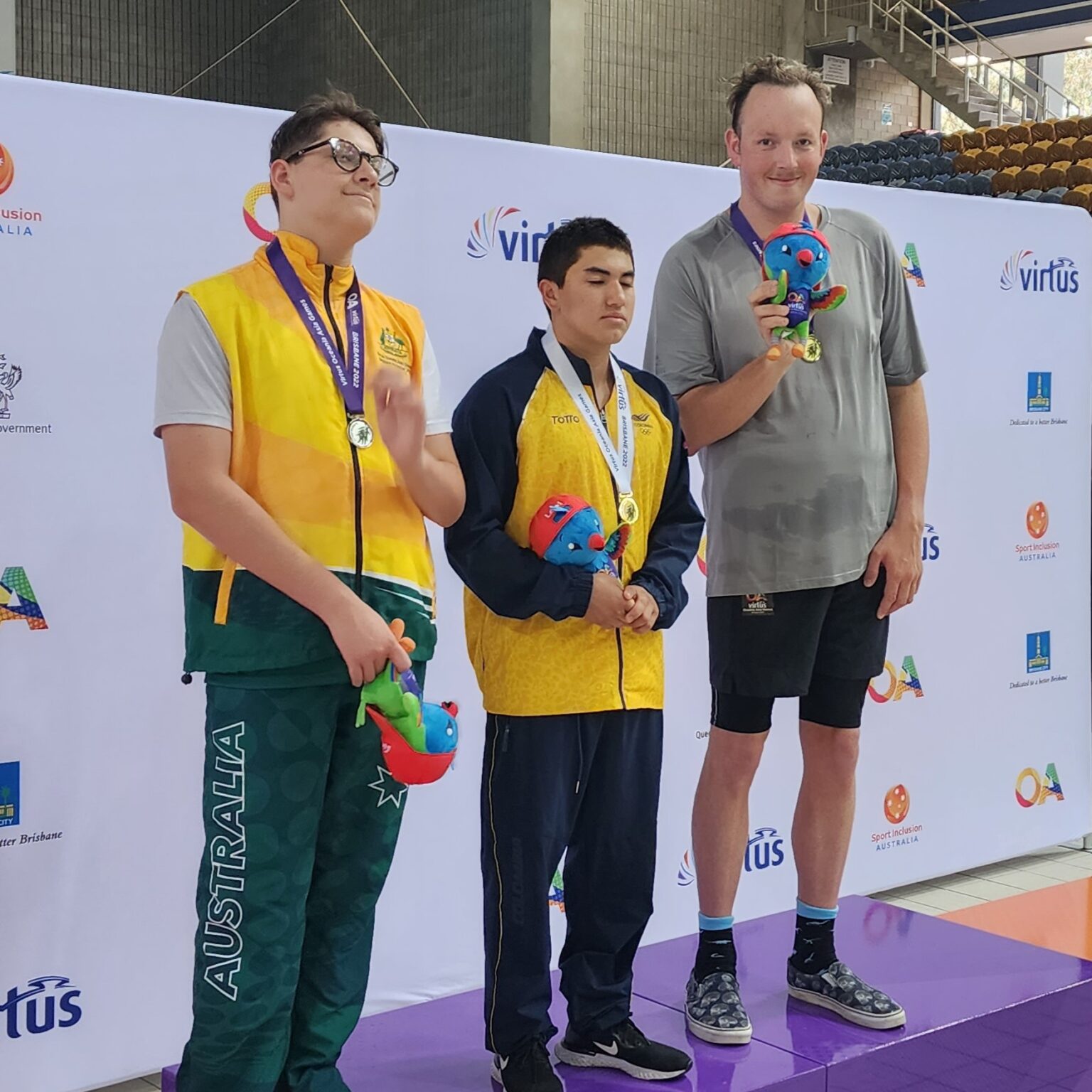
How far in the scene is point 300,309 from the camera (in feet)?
6.15

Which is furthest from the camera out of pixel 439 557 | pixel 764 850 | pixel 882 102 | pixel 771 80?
pixel 882 102

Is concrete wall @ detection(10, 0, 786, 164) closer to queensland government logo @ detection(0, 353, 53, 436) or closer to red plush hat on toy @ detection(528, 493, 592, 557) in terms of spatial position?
queensland government logo @ detection(0, 353, 53, 436)

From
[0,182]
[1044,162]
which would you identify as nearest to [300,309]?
[0,182]

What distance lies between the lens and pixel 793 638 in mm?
2355

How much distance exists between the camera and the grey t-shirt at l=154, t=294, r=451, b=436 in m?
1.79

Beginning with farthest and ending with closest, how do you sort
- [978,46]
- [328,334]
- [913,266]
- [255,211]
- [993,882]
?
1. [978,46]
2. [993,882]
3. [913,266]
4. [255,211]
5. [328,334]

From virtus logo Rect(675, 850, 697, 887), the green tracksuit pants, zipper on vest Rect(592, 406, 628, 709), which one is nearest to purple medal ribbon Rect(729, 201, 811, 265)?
zipper on vest Rect(592, 406, 628, 709)

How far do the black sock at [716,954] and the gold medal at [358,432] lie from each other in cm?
110

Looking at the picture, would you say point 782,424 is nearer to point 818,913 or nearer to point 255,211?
point 818,913

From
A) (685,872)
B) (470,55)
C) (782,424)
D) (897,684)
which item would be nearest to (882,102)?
(470,55)

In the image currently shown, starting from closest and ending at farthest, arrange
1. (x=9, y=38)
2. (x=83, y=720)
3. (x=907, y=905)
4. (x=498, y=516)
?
(x=498, y=516), (x=83, y=720), (x=907, y=905), (x=9, y=38)

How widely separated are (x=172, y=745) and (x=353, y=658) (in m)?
1.04

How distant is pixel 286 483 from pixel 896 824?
2640mm

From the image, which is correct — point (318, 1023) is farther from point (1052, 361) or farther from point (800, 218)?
point (1052, 361)
